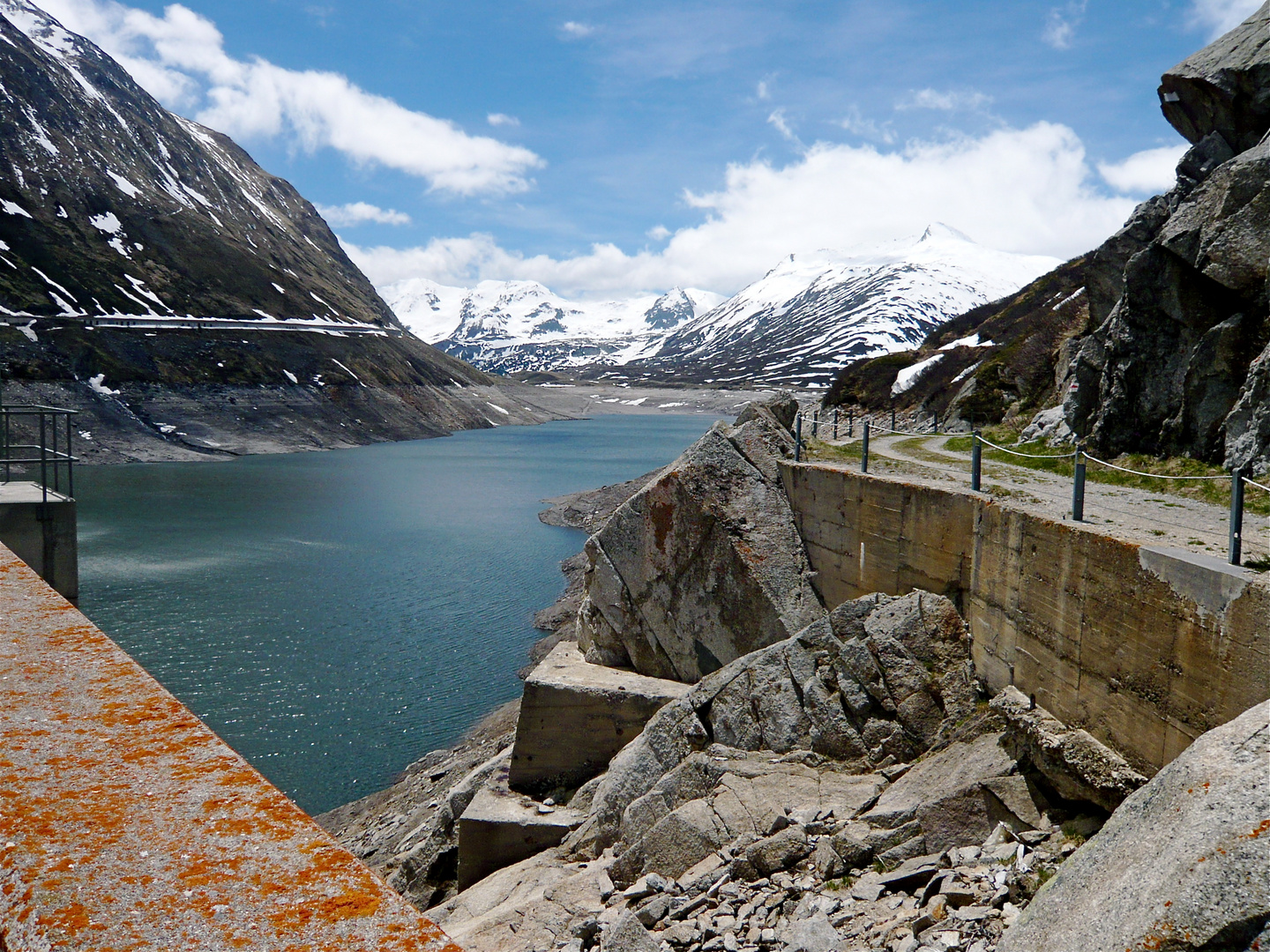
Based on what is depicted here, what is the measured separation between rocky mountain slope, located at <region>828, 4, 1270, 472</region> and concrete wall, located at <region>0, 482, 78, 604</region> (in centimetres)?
1763

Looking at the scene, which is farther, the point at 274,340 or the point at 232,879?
the point at 274,340

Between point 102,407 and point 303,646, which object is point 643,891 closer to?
point 303,646

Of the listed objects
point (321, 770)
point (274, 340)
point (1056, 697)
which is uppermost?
point (274, 340)

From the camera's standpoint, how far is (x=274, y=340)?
103 m

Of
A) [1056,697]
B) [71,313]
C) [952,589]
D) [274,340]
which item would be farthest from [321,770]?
[274,340]

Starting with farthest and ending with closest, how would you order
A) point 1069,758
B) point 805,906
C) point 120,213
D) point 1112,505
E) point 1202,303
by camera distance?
point 120,213, point 1202,303, point 1112,505, point 1069,758, point 805,906

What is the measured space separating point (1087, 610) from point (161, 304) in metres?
112

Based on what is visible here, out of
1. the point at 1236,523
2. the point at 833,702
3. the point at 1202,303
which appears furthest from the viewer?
the point at 1202,303

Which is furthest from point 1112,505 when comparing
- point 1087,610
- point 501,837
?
point 501,837

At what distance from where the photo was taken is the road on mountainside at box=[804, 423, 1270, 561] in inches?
326

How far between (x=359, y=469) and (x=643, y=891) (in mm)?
67224

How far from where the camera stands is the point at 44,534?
13.4 metres

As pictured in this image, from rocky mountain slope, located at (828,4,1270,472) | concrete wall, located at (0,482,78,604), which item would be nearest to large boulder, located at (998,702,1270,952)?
rocky mountain slope, located at (828,4,1270,472)

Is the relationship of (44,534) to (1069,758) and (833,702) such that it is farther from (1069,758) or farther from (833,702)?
(1069,758)
